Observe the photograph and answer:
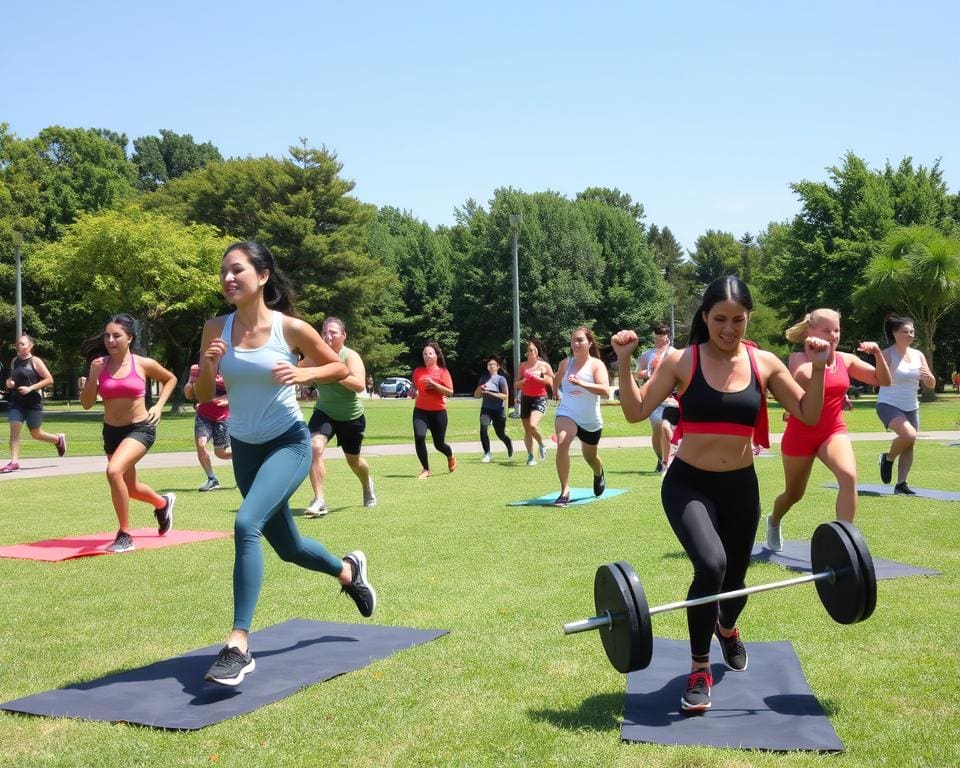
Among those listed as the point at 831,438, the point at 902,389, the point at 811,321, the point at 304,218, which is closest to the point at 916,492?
the point at 902,389

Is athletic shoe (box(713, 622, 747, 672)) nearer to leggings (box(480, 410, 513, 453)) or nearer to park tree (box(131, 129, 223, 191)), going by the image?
leggings (box(480, 410, 513, 453))

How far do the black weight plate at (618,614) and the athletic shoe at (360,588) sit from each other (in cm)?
212

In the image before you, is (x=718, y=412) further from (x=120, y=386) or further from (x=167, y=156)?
(x=167, y=156)

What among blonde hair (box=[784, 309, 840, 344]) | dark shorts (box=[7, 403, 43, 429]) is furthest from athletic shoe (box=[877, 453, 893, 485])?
dark shorts (box=[7, 403, 43, 429])

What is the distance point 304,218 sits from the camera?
54156 mm

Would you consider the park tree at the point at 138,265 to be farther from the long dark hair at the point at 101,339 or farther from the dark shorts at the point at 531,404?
the long dark hair at the point at 101,339

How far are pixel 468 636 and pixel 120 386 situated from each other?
4.82m

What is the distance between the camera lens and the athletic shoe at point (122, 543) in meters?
9.05

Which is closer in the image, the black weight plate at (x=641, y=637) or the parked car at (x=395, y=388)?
the black weight plate at (x=641, y=637)

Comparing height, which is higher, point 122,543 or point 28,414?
point 28,414

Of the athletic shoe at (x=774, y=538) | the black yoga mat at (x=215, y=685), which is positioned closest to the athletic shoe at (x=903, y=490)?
the athletic shoe at (x=774, y=538)

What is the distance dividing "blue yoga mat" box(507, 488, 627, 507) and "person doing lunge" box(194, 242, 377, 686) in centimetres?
650

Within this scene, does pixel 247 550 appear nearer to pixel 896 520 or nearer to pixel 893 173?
pixel 896 520

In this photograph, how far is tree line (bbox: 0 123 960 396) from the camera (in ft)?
133
